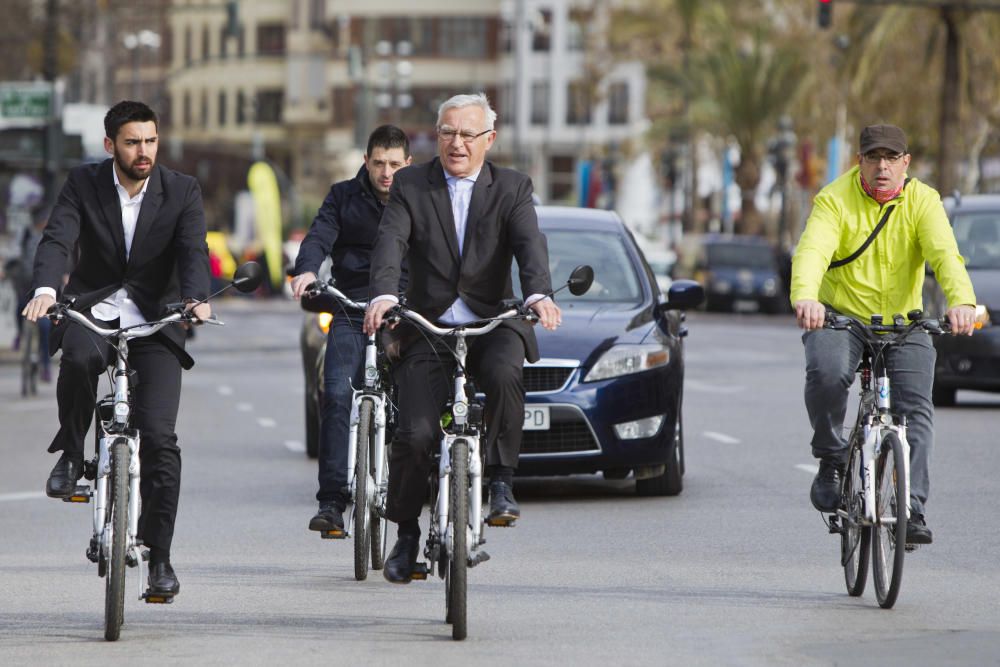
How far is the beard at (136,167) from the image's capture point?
8.61 m

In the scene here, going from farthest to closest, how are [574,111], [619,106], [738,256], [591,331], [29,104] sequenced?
[574,111] < [619,106] < [738,256] < [29,104] < [591,331]

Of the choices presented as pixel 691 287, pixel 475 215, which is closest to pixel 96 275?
pixel 475 215

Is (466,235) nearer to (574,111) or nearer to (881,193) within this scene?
(881,193)

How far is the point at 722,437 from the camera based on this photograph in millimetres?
17719

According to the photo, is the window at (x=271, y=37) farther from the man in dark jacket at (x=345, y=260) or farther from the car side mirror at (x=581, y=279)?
the car side mirror at (x=581, y=279)

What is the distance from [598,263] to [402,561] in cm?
559

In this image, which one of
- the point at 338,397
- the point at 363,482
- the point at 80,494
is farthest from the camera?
the point at 338,397

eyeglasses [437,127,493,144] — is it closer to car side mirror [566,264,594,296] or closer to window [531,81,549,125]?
car side mirror [566,264,594,296]

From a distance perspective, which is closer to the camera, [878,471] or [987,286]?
[878,471]

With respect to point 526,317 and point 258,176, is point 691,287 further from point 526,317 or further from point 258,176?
point 258,176

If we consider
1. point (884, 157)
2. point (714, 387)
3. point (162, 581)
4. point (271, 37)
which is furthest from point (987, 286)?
point (271, 37)

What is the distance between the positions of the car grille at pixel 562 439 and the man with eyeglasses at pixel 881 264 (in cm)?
357

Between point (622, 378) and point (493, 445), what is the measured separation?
444 cm

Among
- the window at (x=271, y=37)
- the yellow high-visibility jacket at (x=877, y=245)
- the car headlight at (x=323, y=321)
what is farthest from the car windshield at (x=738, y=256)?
the window at (x=271, y=37)
